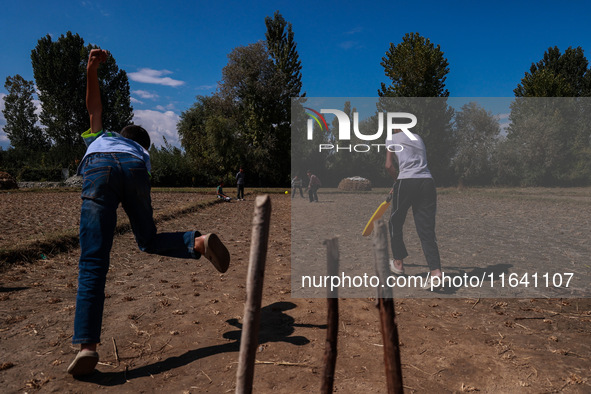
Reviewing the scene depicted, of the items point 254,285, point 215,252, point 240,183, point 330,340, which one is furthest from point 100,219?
point 240,183

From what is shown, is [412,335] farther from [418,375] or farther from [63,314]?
[63,314]

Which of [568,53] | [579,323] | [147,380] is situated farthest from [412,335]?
[568,53]

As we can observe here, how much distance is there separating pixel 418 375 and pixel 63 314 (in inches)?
128

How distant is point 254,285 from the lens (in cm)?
152

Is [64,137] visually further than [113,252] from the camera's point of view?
Yes

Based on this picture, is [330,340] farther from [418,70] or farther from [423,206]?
[418,70]

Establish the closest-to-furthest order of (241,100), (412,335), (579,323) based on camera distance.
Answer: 1. (412,335)
2. (579,323)
3. (241,100)

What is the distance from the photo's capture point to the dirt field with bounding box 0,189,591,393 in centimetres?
251

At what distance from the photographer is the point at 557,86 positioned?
3812 centimetres

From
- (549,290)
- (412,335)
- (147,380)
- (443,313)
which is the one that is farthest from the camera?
(549,290)

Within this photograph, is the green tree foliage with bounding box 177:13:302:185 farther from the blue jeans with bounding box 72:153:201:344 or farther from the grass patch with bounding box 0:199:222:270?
the blue jeans with bounding box 72:153:201:344

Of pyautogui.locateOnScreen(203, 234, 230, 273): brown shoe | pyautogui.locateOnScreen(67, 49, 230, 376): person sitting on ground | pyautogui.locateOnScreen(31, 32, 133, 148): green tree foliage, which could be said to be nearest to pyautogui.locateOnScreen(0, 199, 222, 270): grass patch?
pyautogui.locateOnScreen(67, 49, 230, 376): person sitting on ground

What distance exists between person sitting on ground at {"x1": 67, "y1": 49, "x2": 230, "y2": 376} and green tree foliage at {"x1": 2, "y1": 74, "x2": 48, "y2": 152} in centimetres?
6204

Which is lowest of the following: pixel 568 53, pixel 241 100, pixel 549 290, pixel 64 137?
pixel 549 290
